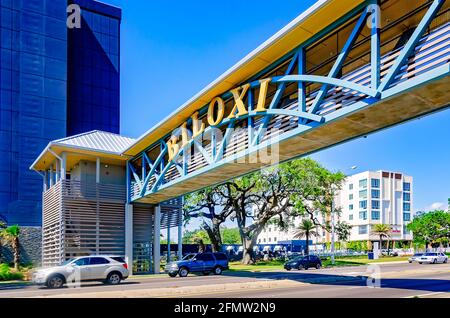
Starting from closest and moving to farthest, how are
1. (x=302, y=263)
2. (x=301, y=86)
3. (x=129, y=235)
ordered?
(x=301, y=86), (x=129, y=235), (x=302, y=263)

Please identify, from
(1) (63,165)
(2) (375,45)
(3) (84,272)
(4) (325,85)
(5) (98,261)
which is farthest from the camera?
(1) (63,165)

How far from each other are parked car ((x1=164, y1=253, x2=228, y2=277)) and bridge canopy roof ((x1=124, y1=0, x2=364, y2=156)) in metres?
10.4

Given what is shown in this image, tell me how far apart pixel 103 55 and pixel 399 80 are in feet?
191

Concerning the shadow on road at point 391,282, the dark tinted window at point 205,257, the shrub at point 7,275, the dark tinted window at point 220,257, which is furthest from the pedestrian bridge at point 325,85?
the shrub at point 7,275

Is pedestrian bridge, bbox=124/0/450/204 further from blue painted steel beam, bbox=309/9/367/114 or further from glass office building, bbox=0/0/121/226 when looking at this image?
glass office building, bbox=0/0/121/226

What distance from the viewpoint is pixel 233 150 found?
18453 millimetres

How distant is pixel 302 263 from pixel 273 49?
82.7ft

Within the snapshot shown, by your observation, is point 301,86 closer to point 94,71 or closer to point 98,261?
point 98,261

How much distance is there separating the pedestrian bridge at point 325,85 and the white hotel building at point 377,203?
87383 mm

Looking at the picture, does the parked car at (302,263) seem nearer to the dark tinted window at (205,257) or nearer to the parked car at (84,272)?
the dark tinted window at (205,257)

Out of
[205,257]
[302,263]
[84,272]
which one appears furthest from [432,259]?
[84,272]

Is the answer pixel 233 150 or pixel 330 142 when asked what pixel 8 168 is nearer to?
pixel 233 150

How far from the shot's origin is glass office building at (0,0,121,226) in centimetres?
4997

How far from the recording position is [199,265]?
2892 cm
